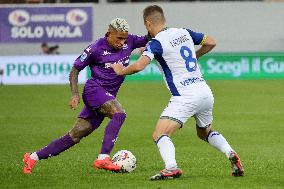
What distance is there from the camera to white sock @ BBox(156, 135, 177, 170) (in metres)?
11.8

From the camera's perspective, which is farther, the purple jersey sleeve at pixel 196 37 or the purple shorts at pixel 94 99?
the purple shorts at pixel 94 99

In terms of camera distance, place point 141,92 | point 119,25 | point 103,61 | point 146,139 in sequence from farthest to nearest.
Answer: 1. point 141,92
2. point 146,139
3. point 103,61
4. point 119,25

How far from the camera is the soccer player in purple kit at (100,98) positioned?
43.2ft

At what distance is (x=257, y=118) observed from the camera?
76.8ft

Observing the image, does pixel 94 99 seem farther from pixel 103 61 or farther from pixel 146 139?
pixel 146 139

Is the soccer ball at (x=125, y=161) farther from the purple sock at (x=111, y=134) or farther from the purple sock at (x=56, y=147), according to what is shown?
the purple sock at (x=56, y=147)

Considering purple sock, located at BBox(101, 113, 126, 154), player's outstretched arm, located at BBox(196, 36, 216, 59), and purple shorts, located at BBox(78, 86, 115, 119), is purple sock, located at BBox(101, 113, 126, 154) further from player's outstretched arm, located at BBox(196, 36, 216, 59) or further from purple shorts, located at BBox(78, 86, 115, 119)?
player's outstretched arm, located at BBox(196, 36, 216, 59)

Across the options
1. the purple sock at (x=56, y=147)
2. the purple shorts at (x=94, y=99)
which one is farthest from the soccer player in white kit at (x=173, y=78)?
the purple sock at (x=56, y=147)

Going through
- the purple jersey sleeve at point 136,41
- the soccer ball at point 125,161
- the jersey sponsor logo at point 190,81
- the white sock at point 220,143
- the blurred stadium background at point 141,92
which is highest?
the jersey sponsor logo at point 190,81

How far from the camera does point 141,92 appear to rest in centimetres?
3075

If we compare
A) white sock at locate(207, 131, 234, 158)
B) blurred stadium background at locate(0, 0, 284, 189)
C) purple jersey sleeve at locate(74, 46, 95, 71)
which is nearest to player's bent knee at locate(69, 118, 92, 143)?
blurred stadium background at locate(0, 0, 284, 189)

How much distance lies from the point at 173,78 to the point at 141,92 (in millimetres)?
18747

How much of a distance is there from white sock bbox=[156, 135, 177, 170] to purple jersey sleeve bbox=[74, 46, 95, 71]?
2076 millimetres

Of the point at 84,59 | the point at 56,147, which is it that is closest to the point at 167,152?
the point at 56,147
